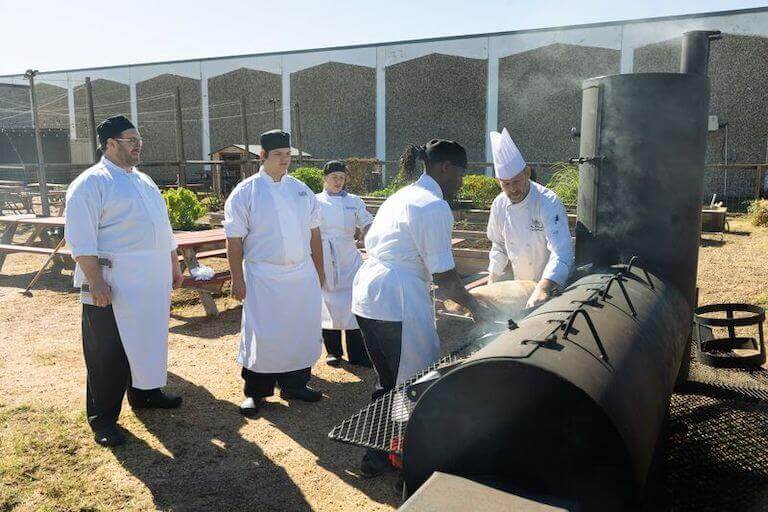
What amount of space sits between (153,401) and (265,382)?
0.81 meters

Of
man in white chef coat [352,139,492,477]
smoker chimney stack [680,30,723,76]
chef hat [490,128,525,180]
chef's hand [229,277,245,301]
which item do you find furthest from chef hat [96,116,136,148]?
smoker chimney stack [680,30,723,76]

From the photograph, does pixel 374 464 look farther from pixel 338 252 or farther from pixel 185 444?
pixel 338 252

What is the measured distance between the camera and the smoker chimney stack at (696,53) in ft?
11.7

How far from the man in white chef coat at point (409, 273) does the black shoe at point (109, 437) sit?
1540mm

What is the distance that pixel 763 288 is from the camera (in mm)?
7457

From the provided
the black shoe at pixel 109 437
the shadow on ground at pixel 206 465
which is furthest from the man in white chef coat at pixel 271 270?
the black shoe at pixel 109 437

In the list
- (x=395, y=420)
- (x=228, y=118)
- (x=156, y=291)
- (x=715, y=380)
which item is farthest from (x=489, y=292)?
(x=228, y=118)

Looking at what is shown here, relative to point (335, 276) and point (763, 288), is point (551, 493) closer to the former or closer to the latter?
point (335, 276)

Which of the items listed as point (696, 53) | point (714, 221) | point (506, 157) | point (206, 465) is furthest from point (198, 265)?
point (714, 221)

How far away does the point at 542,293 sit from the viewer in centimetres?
315

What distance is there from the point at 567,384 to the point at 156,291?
2.94 metres

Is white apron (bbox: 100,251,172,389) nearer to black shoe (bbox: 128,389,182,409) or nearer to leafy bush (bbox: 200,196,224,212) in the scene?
black shoe (bbox: 128,389,182,409)

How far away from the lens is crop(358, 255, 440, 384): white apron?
3342 millimetres

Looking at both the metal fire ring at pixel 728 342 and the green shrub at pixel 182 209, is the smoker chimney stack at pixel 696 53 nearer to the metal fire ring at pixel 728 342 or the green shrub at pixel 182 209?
the metal fire ring at pixel 728 342
